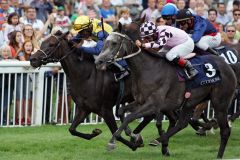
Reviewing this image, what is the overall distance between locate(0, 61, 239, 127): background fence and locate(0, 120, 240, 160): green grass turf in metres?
0.32

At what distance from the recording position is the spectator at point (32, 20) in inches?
658

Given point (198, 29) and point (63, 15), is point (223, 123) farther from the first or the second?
point (63, 15)

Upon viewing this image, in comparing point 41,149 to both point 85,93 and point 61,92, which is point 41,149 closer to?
point 85,93

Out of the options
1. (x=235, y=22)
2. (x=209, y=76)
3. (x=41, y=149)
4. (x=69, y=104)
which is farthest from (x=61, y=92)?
(x=235, y=22)

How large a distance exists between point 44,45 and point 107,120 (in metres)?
1.36

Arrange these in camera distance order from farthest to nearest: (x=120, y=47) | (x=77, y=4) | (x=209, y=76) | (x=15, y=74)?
(x=77, y=4), (x=15, y=74), (x=209, y=76), (x=120, y=47)

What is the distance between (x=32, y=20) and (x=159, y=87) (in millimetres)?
6735

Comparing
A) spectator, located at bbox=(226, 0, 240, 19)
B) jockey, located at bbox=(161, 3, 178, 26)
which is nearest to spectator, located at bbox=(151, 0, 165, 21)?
spectator, located at bbox=(226, 0, 240, 19)

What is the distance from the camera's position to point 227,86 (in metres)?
11.4

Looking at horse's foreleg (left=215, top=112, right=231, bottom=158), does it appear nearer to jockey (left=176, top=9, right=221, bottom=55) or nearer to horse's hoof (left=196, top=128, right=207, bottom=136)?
jockey (left=176, top=9, right=221, bottom=55)

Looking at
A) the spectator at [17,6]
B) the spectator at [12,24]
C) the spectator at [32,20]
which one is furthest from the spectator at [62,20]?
the spectator at [12,24]

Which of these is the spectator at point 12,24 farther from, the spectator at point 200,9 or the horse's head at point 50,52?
the spectator at point 200,9

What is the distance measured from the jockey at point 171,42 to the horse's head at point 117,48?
0.22 metres

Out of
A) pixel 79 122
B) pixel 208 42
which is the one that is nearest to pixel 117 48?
pixel 79 122
